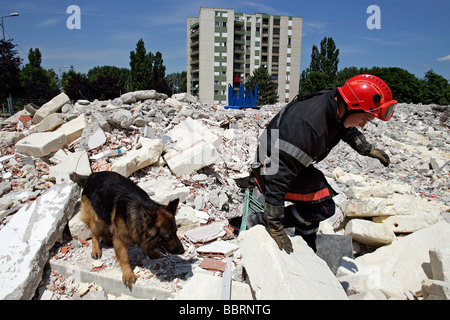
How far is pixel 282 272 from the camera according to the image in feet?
7.70

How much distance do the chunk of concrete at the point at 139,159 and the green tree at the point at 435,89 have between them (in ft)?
131

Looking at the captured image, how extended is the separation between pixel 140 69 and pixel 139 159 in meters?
34.3

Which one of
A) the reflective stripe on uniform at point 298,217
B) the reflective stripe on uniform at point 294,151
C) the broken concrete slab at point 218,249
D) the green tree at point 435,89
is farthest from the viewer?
the green tree at point 435,89

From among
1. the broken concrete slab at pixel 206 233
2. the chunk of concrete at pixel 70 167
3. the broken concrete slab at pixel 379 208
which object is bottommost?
the broken concrete slab at pixel 206 233

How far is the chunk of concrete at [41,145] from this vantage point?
210 inches

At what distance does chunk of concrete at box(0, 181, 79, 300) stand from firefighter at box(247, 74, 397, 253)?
103 inches

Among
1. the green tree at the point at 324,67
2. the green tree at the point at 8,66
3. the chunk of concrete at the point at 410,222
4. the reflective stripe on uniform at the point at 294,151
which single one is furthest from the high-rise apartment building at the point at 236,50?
the reflective stripe on uniform at the point at 294,151

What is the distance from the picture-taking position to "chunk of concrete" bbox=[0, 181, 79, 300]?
9.37 ft

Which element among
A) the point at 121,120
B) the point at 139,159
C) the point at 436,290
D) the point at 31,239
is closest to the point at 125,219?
the point at 31,239

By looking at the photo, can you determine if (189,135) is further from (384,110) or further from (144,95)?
(384,110)

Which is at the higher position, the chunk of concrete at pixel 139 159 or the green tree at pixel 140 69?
the green tree at pixel 140 69

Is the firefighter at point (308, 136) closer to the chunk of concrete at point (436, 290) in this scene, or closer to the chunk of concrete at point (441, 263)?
the chunk of concrete at point (436, 290)

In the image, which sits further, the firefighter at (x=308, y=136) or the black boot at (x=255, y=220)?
the black boot at (x=255, y=220)
